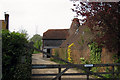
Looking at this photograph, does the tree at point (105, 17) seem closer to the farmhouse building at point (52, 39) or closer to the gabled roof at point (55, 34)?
the farmhouse building at point (52, 39)

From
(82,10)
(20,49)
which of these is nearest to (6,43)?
(20,49)

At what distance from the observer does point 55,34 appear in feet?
124

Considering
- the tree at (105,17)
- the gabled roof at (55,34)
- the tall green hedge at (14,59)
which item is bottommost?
the tall green hedge at (14,59)

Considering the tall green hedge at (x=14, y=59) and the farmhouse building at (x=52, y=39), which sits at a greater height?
the farmhouse building at (x=52, y=39)

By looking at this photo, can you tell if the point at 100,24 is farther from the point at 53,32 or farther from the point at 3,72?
the point at 53,32

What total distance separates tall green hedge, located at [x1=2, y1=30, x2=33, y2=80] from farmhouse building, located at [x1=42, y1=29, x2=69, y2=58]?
97.0 ft

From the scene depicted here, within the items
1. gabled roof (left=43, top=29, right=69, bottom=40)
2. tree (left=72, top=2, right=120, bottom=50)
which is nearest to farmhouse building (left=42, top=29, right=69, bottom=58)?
gabled roof (left=43, top=29, right=69, bottom=40)

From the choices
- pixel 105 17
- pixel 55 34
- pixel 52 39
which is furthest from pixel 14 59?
pixel 55 34

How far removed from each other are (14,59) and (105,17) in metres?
4.46

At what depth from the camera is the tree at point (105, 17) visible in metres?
6.77

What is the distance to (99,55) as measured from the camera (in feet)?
29.9

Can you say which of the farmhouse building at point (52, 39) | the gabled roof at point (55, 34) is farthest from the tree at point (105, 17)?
the gabled roof at point (55, 34)

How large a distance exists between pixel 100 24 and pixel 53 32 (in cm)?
3128

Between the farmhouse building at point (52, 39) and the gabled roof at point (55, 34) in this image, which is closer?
the farmhouse building at point (52, 39)
